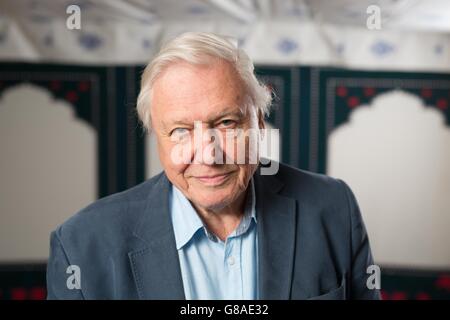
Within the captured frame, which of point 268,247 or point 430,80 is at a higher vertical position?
point 430,80

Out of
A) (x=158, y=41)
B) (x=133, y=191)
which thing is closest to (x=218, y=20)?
(x=158, y=41)

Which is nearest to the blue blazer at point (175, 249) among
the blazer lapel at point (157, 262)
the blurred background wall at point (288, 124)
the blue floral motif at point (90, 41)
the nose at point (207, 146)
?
the blazer lapel at point (157, 262)

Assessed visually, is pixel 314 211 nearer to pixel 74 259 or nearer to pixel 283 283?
pixel 283 283

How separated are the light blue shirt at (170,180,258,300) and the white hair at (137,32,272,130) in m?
0.20

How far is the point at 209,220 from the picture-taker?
3.01 feet

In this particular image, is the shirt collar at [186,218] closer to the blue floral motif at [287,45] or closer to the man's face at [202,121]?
the man's face at [202,121]

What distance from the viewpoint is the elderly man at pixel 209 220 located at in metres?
0.78

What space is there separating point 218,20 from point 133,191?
0.69 meters

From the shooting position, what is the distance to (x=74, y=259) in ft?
2.80

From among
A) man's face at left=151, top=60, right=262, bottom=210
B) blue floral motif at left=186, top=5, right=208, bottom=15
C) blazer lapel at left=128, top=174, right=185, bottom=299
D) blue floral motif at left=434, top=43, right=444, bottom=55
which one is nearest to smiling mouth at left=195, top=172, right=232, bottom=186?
man's face at left=151, top=60, right=262, bottom=210

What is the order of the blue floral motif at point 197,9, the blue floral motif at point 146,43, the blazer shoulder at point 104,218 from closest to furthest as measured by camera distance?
the blazer shoulder at point 104,218 < the blue floral motif at point 197,9 < the blue floral motif at point 146,43

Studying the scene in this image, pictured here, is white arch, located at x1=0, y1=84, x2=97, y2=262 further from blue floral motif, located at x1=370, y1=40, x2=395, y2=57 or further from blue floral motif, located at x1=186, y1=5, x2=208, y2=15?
blue floral motif, located at x1=370, y1=40, x2=395, y2=57

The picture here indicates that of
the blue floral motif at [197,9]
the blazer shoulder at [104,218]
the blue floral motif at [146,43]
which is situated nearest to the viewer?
the blazer shoulder at [104,218]

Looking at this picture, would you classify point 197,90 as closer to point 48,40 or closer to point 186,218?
point 186,218
